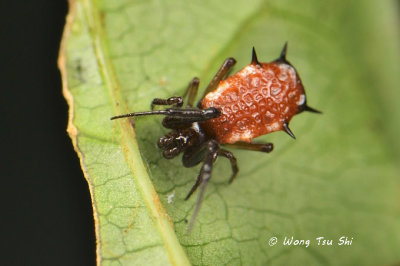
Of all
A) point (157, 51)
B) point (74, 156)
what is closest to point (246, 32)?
point (157, 51)

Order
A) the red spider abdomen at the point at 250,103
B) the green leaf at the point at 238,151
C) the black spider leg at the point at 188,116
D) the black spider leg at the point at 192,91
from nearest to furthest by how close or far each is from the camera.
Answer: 1. the green leaf at the point at 238,151
2. the black spider leg at the point at 188,116
3. the red spider abdomen at the point at 250,103
4. the black spider leg at the point at 192,91

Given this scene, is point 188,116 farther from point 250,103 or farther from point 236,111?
point 250,103

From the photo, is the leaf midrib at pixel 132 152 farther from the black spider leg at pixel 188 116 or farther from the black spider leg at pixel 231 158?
the black spider leg at pixel 231 158

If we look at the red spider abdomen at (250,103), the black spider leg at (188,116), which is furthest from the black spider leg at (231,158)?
the black spider leg at (188,116)

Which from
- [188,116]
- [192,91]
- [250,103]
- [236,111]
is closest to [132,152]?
[188,116]

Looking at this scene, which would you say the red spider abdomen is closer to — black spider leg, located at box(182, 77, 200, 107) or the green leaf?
black spider leg, located at box(182, 77, 200, 107)
